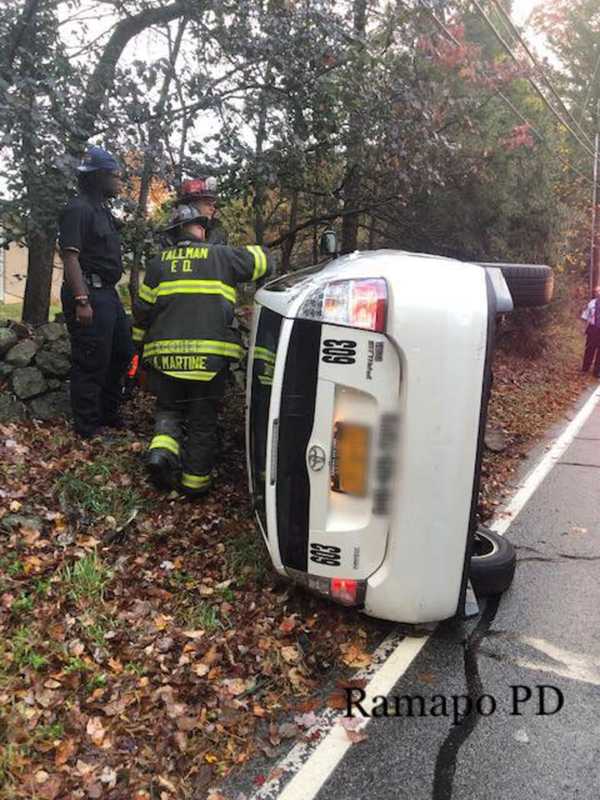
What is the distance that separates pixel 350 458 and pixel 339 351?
49cm

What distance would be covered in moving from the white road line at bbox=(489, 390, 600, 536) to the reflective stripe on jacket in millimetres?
2466

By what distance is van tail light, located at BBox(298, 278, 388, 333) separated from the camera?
10.0 feet

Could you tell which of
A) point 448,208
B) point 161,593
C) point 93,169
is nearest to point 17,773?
point 161,593

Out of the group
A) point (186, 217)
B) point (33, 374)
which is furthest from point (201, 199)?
point (33, 374)

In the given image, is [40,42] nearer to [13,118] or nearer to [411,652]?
[13,118]

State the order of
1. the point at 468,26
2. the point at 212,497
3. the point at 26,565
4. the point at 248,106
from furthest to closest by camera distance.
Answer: the point at 468,26 → the point at 248,106 → the point at 212,497 → the point at 26,565

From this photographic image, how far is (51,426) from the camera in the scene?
5.20m

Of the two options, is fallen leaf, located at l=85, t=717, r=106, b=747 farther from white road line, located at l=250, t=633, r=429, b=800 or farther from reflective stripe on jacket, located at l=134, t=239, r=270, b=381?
reflective stripe on jacket, located at l=134, t=239, r=270, b=381

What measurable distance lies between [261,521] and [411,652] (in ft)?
3.48

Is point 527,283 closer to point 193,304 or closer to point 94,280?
point 193,304

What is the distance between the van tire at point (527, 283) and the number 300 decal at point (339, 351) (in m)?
2.53

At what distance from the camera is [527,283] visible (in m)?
5.50

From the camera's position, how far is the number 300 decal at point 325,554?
10.6 ft

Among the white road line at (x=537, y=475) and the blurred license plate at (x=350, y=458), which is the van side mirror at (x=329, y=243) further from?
the white road line at (x=537, y=475)
